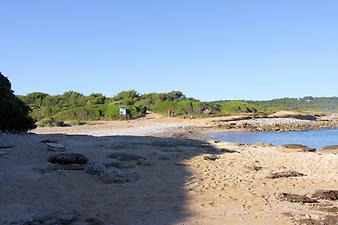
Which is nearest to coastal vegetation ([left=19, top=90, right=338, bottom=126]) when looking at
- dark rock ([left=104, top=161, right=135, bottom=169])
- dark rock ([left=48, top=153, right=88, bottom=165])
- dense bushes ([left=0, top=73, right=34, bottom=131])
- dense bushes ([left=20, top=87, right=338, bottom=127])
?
dense bushes ([left=20, top=87, right=338, bottom=127])

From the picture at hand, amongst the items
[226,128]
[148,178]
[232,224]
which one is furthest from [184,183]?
[226,128]

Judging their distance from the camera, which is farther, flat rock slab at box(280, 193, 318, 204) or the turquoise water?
the turquoise water

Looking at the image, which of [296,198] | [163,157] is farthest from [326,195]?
[163,157]

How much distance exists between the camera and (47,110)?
57.6m

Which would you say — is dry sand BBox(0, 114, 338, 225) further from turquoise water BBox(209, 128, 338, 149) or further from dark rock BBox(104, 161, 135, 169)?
turquoise water BBox(209, 128, 338, 149)

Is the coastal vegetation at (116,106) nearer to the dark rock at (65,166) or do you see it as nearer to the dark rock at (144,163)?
the dark rock at (144,163)

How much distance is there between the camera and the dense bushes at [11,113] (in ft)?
59.3

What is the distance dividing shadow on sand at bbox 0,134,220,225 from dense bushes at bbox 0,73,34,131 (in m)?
6.84

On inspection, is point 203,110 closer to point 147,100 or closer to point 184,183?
point 147,100

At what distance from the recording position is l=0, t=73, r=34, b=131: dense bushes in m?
18.1

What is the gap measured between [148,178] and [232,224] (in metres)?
3.56

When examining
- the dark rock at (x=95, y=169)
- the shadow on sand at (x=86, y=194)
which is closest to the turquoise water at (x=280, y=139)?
the shadow on sand at (x=86, y=194)

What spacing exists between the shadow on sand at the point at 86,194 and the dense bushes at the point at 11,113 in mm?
6844

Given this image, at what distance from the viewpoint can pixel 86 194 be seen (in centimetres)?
807
